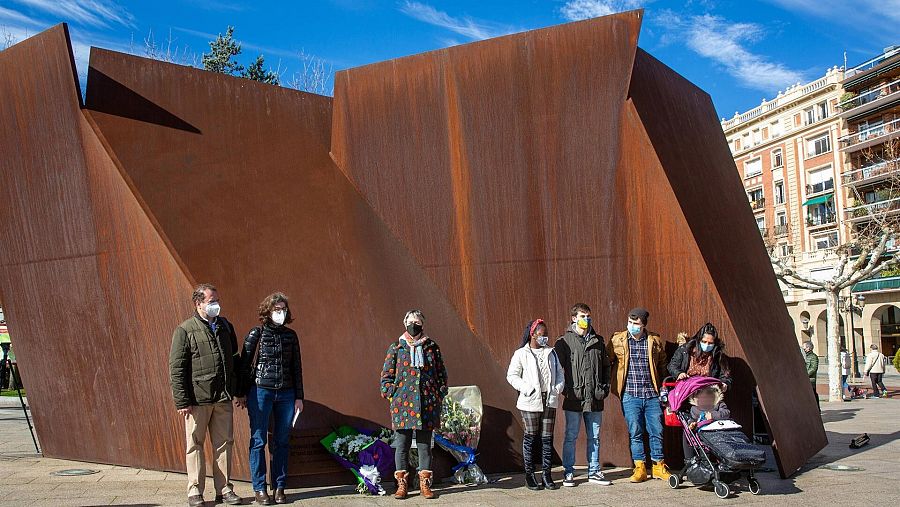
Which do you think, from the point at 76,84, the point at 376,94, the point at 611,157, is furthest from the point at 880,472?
the point at 76,84

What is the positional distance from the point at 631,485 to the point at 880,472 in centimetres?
268

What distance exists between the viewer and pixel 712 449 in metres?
6.48

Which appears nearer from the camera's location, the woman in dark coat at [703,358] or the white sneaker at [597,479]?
the white sneaker at [597,479]

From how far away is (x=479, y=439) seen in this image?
291 inches

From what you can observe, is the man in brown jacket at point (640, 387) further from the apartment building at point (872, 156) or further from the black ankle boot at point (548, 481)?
the apartment building at point (872, 156)

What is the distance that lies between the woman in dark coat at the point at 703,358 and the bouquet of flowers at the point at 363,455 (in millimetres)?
2783

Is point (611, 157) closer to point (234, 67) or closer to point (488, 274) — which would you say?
point (488, 274)

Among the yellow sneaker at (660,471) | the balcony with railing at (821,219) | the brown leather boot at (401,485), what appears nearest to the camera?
the brown leather boot at (401,485)

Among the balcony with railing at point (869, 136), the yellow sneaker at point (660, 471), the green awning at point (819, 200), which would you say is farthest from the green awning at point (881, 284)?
the yellow sneaker at point (660, 471)

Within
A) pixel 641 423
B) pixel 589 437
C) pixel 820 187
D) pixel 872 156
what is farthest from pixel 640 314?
pixel 820 187

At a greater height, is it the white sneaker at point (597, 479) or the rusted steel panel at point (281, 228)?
the rusted steel panel at point (281, 228)

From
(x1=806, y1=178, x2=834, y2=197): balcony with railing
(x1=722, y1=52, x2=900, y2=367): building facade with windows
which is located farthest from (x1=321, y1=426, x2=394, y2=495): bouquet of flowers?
(x1=806, y1=178, x2=834, y2=197): balcony with railing

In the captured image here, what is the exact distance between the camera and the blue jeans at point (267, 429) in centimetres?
595

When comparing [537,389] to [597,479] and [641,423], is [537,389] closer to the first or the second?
[597,479]
